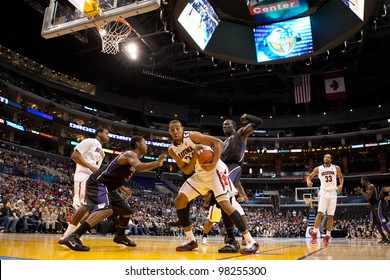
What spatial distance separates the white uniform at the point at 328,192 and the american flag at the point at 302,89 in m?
23.8

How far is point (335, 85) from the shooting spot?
99.3ft

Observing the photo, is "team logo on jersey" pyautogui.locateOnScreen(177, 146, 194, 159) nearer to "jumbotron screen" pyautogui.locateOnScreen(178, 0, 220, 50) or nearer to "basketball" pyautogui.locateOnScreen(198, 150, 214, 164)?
"basketball" pyautogui.locateOnScreen(198, 150, 214, 164)

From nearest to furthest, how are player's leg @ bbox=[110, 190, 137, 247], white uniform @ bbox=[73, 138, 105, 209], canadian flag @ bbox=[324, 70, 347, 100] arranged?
1. player's leg @ bbox=[110, 190, 137, 247]
2. white uniform @ bbox=[73, 138, 105, 209]
3. canadian flag @ bbox=[324, 70, 347, 100]

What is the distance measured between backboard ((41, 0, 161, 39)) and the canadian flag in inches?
1038

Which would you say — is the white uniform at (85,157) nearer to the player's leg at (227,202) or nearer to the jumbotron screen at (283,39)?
the player's leg at (227,202)

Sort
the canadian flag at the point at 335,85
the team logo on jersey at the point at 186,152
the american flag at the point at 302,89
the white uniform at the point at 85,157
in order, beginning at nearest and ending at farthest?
the team logo on jersey at the point at 186,152, the white uniform at the point at 85,157, the canadian flag at the point at 335,85, the american flag at the point at 302,89

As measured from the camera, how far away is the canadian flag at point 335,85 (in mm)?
29281

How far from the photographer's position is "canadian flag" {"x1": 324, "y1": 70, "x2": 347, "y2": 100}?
96.1 ft

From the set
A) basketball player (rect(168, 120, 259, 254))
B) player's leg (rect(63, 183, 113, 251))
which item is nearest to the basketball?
basketball player (rect(168, 120, 259, 254))

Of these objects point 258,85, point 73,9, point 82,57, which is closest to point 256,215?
point 258,85

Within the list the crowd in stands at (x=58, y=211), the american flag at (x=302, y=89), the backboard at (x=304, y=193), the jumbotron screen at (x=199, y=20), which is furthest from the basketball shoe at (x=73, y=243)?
the backboard at (x=304, y=193)

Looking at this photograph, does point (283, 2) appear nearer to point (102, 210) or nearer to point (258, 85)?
point (102, 210)

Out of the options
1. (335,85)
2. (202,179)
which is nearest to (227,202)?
Result: (202,179)

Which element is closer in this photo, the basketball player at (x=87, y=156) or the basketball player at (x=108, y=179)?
A: the basketball player at (x=108, y=179)
